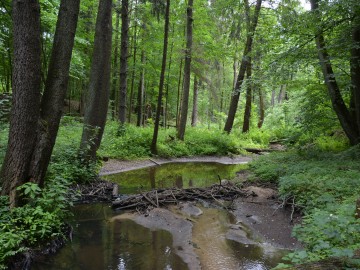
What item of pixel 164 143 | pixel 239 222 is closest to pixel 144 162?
pixel 164 143

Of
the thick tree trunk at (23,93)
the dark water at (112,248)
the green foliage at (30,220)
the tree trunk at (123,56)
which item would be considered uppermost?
the tree trunk at (123,56)

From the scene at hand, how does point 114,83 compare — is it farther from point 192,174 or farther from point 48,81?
point 48,81

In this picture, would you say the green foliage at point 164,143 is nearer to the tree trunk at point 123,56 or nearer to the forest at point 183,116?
the forest at point 183,116

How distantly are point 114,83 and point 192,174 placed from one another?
16459 mm

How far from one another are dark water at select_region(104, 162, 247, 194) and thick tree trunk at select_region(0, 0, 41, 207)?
4281 mm

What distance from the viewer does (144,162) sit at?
48.1 ft

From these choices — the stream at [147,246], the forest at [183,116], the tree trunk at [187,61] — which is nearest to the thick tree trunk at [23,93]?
the forest at [183,116]

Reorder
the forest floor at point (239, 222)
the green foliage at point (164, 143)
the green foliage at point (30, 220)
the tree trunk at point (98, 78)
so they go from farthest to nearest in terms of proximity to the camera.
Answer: the green foliage at point (164, 143)
the tree trunk at point (98, 78)
the forest floor at point (239, 222)
the green foliage at point (30, 220)

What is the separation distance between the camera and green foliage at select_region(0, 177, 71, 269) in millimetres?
4680

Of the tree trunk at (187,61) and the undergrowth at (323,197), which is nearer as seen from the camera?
the undergrowth at (323,197)

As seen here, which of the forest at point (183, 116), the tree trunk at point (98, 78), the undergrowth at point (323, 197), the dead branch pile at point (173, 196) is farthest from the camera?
the tree trunk at point (98, 78)

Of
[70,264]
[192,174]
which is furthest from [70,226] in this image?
[192,174]

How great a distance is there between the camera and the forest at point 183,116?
5367mm

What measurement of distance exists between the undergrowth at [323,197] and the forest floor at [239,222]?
0.45 metres
